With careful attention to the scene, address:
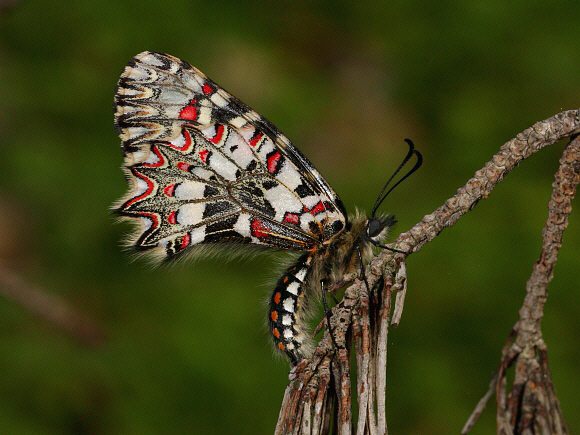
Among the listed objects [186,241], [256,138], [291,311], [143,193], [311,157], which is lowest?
[291,311]

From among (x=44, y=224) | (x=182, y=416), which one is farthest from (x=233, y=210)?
(x=44, y=224)

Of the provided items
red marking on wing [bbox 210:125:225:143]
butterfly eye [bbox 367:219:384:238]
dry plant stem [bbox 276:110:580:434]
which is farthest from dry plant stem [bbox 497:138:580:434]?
red marking on wing [bbox 210:125:225:143]

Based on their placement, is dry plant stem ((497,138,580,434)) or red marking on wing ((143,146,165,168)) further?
red marking on wing ((143,146,165,168))

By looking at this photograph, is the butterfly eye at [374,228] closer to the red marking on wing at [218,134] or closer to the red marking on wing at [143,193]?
the red marking on wing at [218,134]

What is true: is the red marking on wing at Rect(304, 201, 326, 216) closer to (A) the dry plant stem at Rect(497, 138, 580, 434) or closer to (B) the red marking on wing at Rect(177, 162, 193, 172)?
(B) the red marking on wing at Rect(177, 162, 193, 172)

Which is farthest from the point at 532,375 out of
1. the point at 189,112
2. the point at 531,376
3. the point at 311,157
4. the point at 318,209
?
the point at 311,157

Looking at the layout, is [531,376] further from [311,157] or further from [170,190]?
[311,157]
